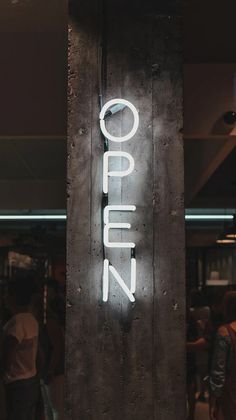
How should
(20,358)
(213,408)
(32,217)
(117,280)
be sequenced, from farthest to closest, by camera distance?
(32,217) < (20,358) < (213,408) < (117,280)

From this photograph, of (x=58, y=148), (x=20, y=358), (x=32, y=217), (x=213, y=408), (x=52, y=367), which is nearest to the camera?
(x=213, y=408)

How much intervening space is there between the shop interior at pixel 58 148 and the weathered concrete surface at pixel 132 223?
0.89 m

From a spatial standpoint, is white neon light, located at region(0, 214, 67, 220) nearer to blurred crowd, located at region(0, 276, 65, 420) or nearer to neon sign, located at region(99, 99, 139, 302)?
blurred crowd, located at region(0, 276, 65, 420)

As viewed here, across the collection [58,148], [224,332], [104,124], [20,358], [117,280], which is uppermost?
[58,148]

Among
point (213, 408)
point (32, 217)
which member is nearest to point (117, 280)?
point (213, 408)

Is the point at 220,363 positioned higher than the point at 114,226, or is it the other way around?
the point at 114,226

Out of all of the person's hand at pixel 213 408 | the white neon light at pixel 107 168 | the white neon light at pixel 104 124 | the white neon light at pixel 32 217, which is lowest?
the person's hand at pixel 213 408

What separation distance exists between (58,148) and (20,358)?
8.22ft

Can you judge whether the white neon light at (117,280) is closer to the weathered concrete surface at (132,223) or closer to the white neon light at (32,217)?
the weathered concrete surface at (132,223)

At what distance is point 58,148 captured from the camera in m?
6.41

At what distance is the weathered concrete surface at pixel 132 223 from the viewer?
2.88 m

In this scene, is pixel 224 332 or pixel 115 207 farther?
pixel 224 332

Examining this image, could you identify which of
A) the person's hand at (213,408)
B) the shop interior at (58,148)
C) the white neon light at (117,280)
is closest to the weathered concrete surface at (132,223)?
the white neon light at (117,280)

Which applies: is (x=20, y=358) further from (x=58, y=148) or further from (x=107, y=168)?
(x=58, y=148)
